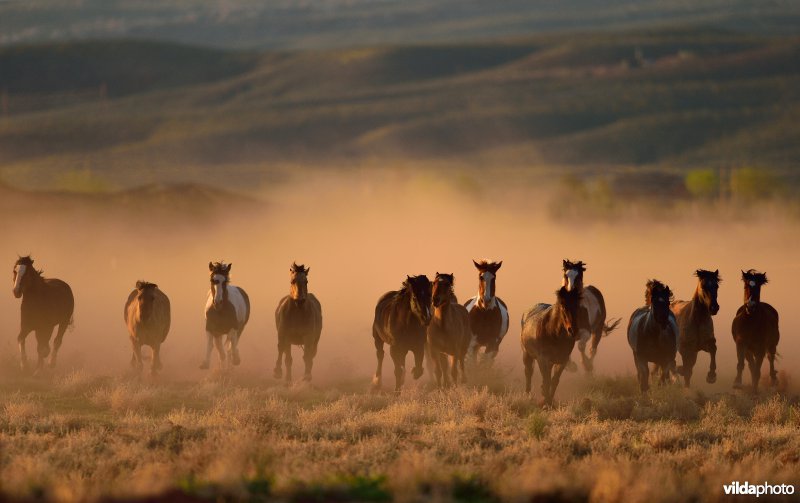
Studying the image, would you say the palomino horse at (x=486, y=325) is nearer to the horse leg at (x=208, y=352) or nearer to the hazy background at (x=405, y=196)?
the hazy background at (x=405, y=196)

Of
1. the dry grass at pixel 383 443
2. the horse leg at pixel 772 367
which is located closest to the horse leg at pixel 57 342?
the dry grass at pixel 383 443

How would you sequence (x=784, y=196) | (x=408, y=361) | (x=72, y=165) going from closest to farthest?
(x=408, y=361) → (x=784, y=196) → (x=72, y=165)

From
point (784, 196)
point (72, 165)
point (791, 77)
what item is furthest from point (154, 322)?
point (791, 77)

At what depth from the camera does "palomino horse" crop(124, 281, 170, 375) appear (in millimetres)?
24594

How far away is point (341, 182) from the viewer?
11775 centimetres

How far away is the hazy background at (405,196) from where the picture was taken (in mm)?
43406

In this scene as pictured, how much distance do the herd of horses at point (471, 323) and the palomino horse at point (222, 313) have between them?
2 centimetres

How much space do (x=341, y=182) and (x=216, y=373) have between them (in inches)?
3656

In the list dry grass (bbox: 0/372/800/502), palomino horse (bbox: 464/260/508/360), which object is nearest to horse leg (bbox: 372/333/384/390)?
dry grass (bbox: 0/372/800/502)

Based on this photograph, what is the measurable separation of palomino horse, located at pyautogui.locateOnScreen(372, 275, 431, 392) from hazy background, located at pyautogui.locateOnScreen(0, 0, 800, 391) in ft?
10.3

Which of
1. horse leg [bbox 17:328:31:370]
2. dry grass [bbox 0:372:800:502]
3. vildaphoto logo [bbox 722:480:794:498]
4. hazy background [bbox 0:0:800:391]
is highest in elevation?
hazy background [bbox 0:0:800:391]

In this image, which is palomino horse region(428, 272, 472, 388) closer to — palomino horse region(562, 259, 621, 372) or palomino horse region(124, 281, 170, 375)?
palomino horse region(562, 259, 621, 372)

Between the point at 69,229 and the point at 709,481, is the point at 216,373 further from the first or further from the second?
the point at 69,229

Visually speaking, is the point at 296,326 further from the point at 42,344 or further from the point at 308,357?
the point at 42,344
